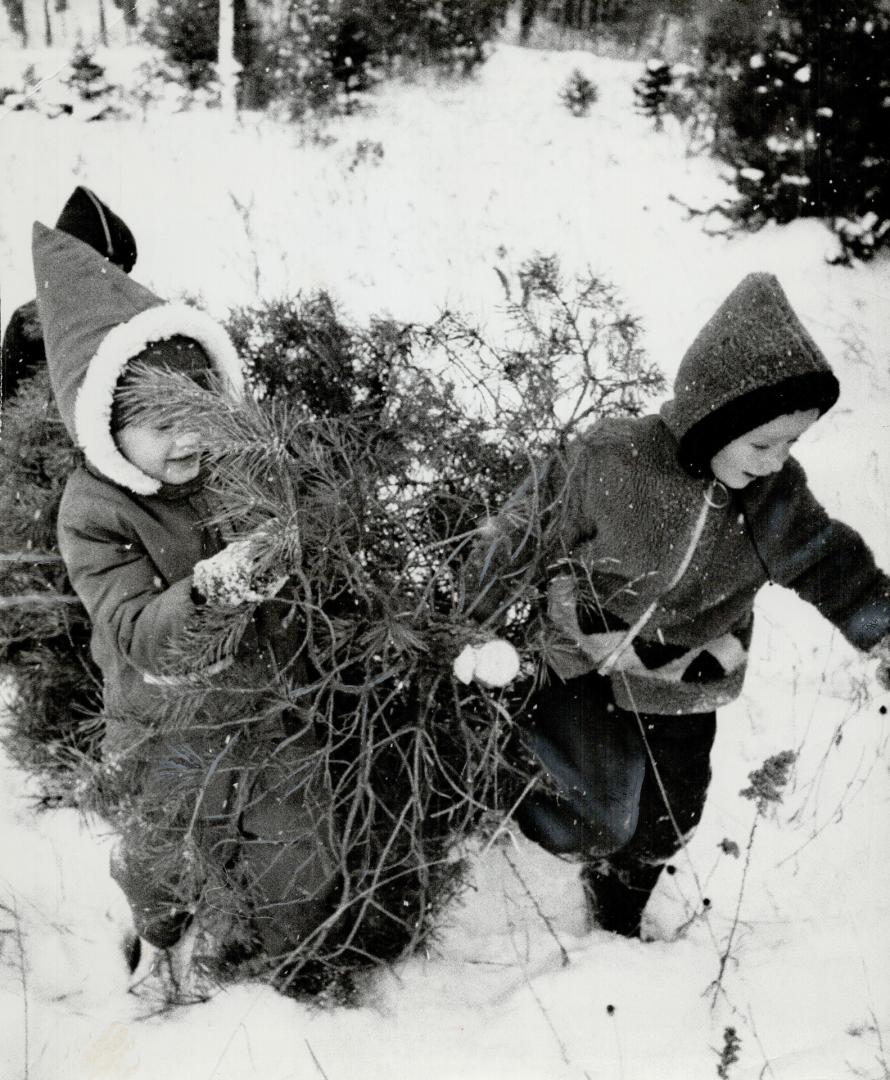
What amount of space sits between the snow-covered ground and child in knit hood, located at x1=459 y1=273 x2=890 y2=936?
133 millimetres

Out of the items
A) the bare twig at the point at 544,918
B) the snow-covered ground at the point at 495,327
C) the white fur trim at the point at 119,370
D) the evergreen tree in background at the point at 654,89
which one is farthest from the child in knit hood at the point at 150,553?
the evergreen tree in background at the point at 654,89

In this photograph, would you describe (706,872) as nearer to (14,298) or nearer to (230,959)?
(230,959)

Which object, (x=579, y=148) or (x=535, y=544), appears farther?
(x=579, y=148)

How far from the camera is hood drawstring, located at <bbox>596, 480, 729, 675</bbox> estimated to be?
50.8 inches

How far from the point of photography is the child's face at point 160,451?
4.00ft

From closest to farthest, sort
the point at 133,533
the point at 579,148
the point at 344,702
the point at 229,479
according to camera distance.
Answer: the point at 229,479 < the point at 133,533 < the point at 344,702 < the point at 579,148

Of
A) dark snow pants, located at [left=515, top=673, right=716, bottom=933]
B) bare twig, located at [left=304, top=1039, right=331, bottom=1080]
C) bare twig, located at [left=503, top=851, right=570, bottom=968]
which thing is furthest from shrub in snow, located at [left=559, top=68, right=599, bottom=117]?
bare twig, located at [left=304, top=1039, right=331, bottom=1080]

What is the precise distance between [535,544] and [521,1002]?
0.83 m

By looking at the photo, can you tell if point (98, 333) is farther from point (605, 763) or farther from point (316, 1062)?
point (316, 1062)

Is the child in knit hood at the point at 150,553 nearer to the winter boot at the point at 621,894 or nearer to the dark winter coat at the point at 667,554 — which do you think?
the dark winter coat at the point at 667,554

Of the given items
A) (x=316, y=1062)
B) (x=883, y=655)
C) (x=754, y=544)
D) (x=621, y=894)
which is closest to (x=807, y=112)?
(x=754, y=544)

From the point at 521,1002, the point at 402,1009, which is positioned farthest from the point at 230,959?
the point at 521,1002

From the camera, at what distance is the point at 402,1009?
4.64 ft

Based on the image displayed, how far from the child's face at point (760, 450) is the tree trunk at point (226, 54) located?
113 centimetres
